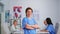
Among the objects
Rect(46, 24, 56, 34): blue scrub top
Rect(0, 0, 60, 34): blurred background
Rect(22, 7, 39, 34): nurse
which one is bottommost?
Rect(46, 24, 56, 34): blue scrub top

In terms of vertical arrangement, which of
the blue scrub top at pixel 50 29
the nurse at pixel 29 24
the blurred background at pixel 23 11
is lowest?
the blue scrub top at pixel 50 29

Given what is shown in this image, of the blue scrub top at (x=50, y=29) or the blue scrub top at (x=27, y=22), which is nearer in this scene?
the blue scrub top at (x=27, y=22)

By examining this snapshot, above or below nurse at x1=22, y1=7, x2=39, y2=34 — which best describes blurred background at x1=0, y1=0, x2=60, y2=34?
above

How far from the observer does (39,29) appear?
3.37 m

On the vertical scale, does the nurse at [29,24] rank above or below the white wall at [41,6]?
below

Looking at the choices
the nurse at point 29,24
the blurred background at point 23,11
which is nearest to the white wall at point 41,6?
the blurred background at point 23,11

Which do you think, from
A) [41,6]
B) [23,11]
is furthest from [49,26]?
[23,11]

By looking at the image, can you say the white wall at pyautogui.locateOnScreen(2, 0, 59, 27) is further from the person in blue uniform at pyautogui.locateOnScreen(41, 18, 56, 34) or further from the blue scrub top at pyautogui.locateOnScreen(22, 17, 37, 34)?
the blue scrub top at pyautogui.locateOnScreen(22, 17, 37, 34)

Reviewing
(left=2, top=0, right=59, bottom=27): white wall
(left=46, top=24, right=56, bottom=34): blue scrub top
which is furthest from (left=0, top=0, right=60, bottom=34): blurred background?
(left=46, top=24, right=56, bottom=34): blue scrub top

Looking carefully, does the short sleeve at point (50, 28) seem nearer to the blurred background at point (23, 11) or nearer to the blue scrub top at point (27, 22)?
the blurred background at point (23, 11)

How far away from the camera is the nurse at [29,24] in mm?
3168

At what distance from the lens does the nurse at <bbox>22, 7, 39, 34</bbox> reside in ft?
10.4

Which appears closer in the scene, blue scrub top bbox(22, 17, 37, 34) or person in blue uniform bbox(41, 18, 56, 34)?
blue scrub top bbox(22, 17, 37, 34)

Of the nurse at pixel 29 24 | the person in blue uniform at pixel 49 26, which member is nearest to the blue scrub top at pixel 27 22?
the nurse at pixel 29 24
